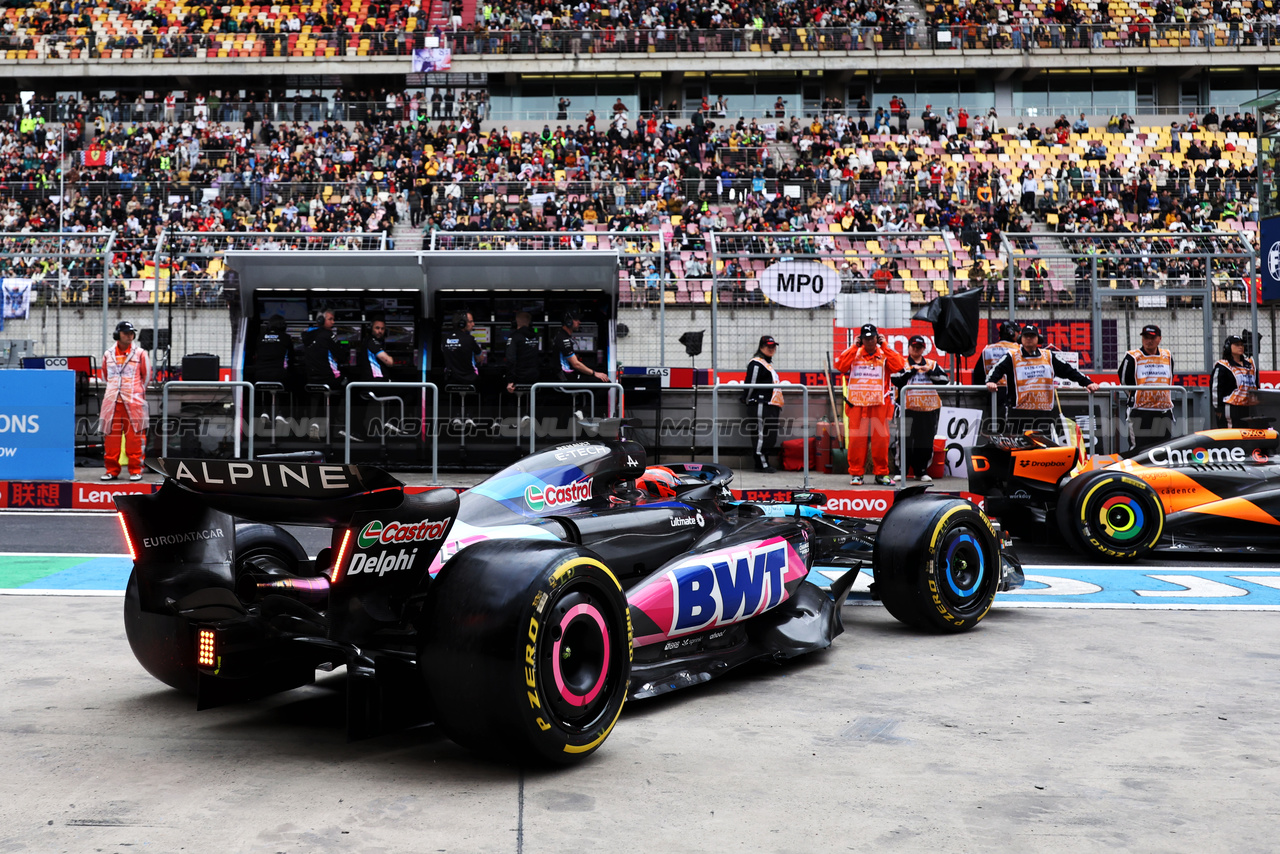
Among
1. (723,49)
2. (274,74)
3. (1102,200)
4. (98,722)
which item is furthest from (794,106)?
(98,722)

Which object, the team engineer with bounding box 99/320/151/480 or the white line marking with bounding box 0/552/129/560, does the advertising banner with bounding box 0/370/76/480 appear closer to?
the team engineer with bounding box 99/320/151/480

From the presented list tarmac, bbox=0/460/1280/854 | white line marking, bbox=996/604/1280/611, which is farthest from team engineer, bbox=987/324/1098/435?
tarmac, bbox=0/460/1280/854

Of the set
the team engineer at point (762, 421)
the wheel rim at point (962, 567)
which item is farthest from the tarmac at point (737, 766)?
the team engineer at point (762, 421)

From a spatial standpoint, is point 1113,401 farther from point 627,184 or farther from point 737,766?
point 627,184

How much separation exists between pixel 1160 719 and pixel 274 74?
1709 inches

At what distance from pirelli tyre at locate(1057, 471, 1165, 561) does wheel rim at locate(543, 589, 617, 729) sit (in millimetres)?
5749

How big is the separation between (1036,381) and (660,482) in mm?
7040

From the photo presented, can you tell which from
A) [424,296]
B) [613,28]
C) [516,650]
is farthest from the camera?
[613,28]

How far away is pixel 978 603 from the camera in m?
6.16

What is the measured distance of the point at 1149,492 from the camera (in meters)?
8.57

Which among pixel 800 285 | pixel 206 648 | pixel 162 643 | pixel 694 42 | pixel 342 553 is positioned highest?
pixel 694 42

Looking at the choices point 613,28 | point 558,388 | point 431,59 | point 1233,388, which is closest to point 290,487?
point 558,388

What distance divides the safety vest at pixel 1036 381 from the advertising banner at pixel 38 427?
1014 centimetres

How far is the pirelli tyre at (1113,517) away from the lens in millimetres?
8570
